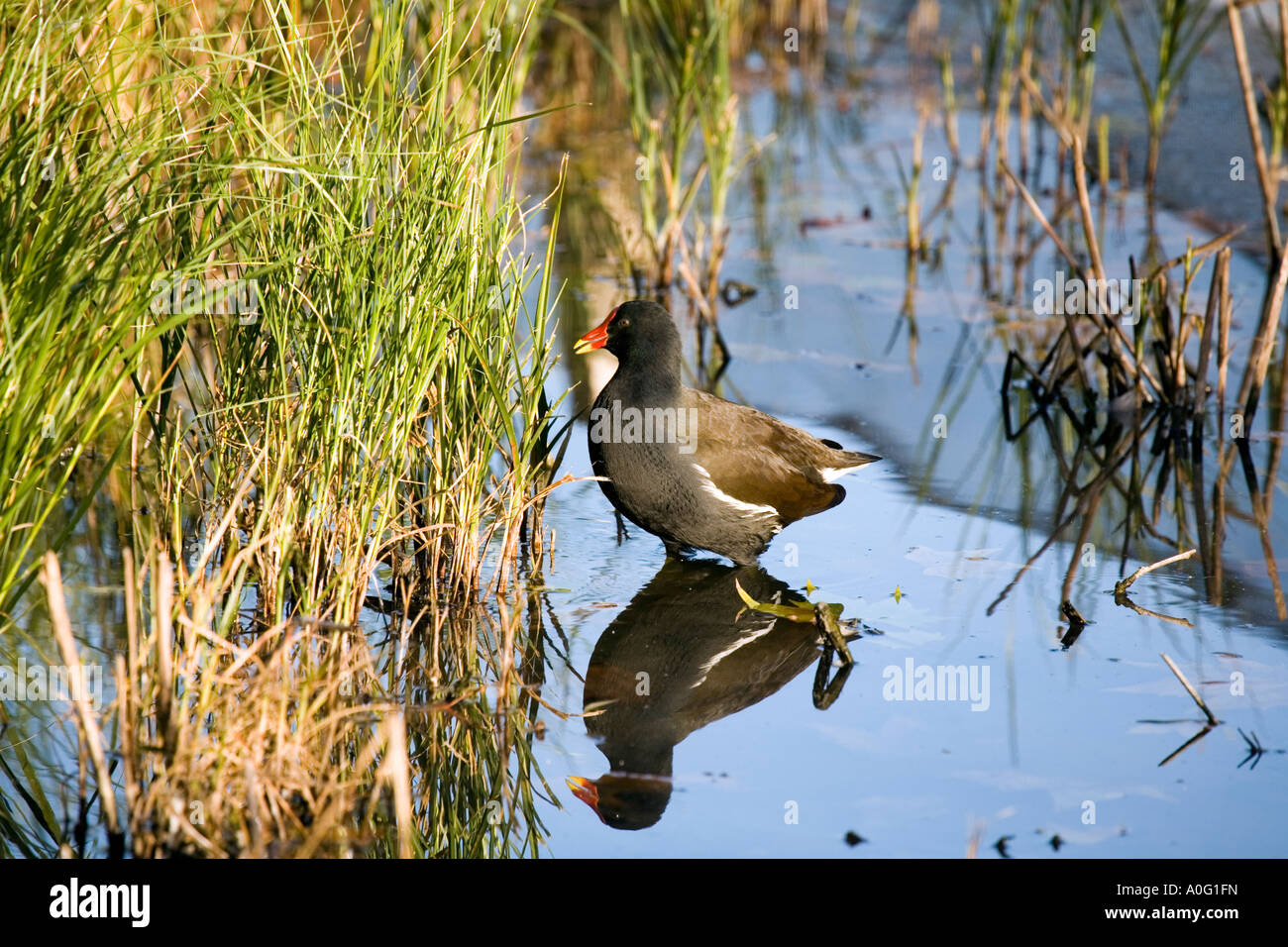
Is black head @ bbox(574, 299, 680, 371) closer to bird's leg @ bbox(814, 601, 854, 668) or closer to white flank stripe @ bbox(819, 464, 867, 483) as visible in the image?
white flank stripe @ bbox(819, 464, 867, 483)

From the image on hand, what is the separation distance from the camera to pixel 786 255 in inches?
352

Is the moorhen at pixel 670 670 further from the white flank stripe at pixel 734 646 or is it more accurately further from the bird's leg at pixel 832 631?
the bird's leg at pixel 832 631

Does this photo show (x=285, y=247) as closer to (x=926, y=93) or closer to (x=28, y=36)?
(x=28, y=36)

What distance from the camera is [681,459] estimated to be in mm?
4898

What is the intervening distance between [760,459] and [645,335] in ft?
2.09

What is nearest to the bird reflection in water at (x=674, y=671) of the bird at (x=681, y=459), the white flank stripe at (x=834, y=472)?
the bird at (x=681, y=459)

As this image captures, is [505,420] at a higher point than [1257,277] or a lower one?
lower

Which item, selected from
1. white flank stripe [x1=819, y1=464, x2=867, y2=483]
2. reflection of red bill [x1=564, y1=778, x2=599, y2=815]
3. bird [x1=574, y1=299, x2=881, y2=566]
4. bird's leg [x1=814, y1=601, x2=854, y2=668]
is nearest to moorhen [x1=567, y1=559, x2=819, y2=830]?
reflection of red bill [x1=564, y1=778, x2=599, y2=815]

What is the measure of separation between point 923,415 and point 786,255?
104 inches

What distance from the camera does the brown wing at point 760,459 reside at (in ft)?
16.5

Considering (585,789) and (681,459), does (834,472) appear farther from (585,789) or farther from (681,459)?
(585,789)

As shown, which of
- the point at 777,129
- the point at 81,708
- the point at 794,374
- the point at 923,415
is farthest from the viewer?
the point at 777,129

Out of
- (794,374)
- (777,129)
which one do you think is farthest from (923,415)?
(777,129)

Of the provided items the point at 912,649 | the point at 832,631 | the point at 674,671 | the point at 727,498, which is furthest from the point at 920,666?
the point at 727,498
